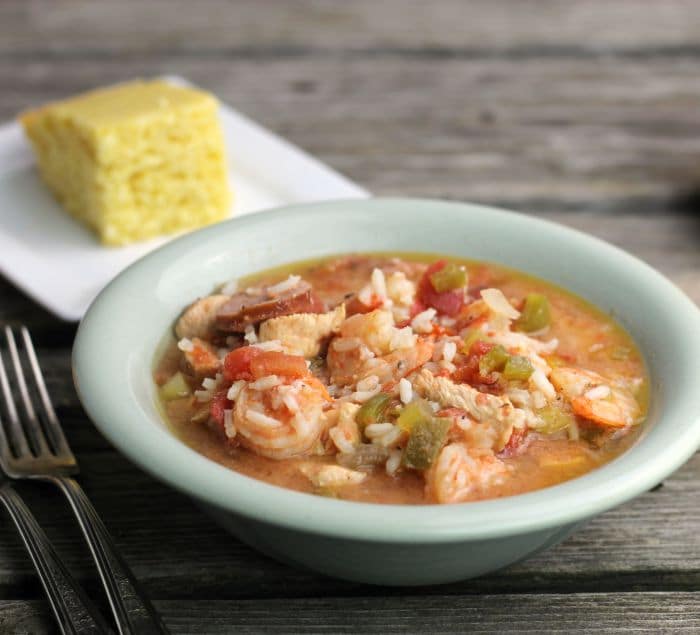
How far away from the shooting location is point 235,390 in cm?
211

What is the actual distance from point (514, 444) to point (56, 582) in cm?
93

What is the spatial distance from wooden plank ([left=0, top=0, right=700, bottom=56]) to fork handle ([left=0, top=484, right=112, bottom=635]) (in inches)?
149

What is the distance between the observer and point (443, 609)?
2.03 metres

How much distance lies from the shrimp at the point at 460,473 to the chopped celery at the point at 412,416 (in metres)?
0.07

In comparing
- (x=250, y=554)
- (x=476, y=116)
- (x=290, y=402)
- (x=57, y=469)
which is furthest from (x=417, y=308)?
(x=476, y=116)

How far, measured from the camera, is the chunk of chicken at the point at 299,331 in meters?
2.27

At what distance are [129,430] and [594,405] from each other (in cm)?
93

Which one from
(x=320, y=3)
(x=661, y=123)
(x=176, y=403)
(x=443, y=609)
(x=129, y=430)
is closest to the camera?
(x=129, y=430)

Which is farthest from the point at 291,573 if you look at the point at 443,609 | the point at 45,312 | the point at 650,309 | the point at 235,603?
the point at 45,312

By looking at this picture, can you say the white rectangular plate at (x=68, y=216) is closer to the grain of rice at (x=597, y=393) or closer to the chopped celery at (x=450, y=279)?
the chopped celery at (x=450, y=279)

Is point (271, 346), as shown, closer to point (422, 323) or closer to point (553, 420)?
point (422, 323)

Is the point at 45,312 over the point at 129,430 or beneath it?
beneath

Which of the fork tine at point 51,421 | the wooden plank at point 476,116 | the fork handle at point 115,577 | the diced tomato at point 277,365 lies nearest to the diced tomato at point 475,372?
the diced tomato at point 277,365

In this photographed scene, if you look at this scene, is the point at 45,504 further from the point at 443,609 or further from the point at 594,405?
the point at 594,405
